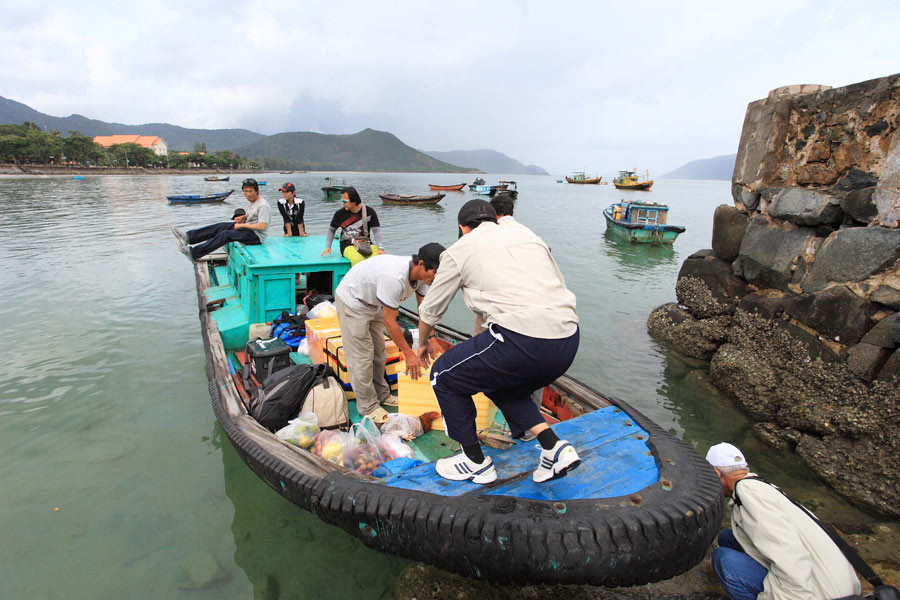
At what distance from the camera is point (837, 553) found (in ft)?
7.24

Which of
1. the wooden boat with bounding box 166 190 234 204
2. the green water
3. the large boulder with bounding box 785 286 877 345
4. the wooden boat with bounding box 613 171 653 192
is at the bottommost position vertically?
the green water

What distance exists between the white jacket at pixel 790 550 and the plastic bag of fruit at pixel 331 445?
285cm

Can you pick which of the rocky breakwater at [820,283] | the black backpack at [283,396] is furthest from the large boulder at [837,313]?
the black backpack at [283,396]

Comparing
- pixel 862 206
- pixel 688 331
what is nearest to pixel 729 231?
pixel 688 331

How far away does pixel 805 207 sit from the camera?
6152 millimetres

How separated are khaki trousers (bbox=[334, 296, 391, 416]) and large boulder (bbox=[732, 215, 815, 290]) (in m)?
6.18

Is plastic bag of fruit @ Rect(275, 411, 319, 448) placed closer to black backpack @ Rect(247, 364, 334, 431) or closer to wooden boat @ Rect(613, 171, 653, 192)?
black backpack @ Rect(247, 364, 334, 431)

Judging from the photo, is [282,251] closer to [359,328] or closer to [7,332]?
[359,328]

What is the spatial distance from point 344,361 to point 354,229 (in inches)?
99.5

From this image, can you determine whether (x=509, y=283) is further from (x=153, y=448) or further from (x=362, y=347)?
(x=153, y=448)

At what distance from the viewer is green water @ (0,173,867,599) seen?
353 centimetres

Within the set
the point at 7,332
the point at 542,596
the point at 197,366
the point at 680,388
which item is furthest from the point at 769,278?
the point at 7,332

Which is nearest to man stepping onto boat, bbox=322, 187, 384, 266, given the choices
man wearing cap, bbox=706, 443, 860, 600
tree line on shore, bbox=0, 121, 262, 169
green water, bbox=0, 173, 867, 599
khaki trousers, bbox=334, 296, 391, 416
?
khaki trousers, bbox=334, 296, 391, 416

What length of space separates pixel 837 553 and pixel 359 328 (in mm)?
3516
